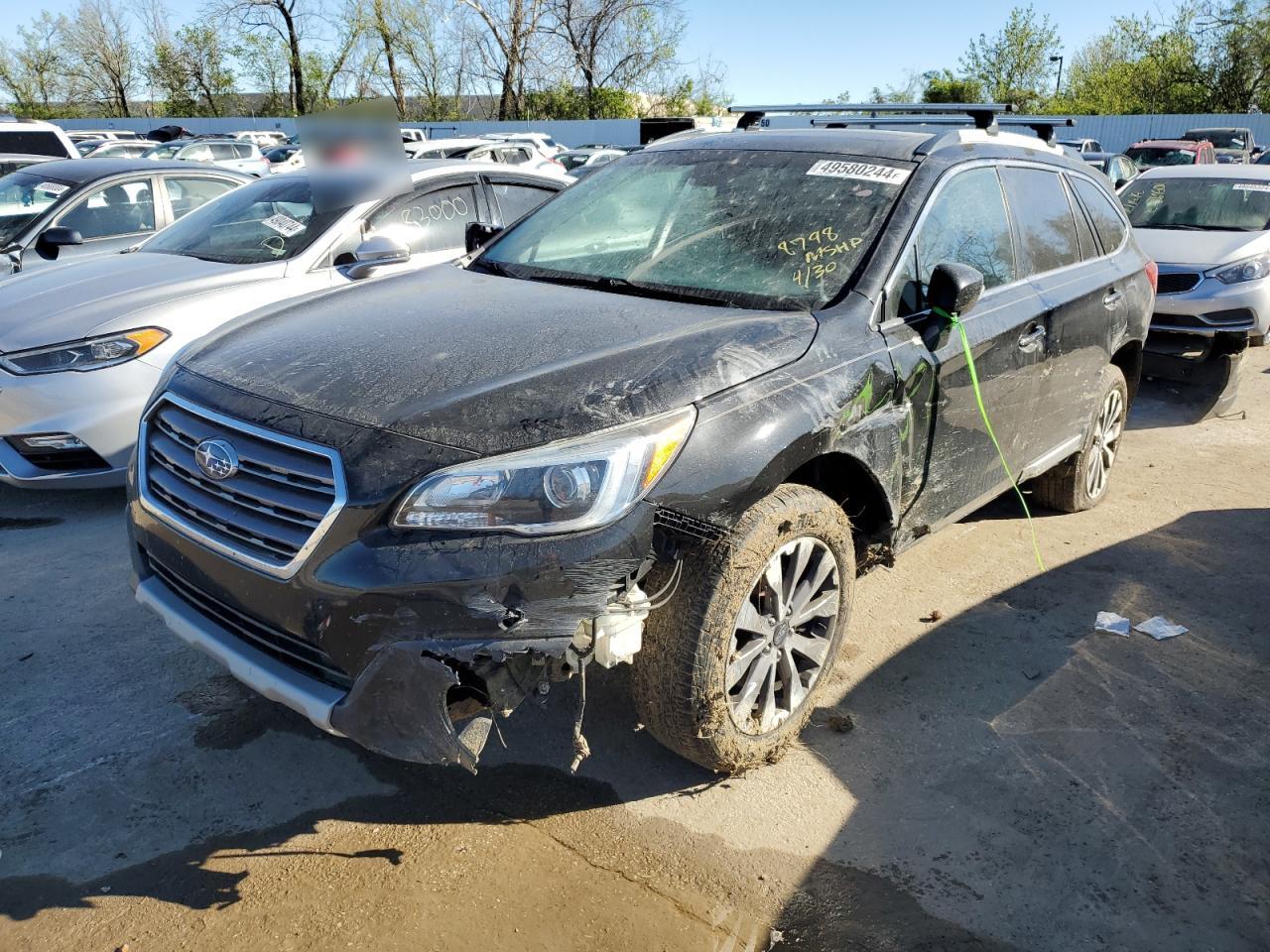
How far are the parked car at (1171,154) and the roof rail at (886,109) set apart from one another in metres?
20.3

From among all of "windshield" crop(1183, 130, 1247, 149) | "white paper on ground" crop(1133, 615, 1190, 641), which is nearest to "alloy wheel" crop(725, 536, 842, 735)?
"white paper on ground" crop(1133, 615, 1190, 641)

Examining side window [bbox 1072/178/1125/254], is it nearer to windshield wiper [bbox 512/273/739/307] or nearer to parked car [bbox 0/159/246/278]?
windshield wiper [bbox 512/273/739/307]

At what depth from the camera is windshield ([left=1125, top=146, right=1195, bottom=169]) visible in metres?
21.9

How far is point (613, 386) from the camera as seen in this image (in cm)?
261

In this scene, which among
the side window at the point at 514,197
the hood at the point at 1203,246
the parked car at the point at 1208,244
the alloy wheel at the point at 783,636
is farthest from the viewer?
the hood at the point at 1203,246

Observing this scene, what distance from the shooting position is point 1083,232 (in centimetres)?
463

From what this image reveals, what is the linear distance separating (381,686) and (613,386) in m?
0.94

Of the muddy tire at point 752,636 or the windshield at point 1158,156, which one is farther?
the windshield at point 1158,156

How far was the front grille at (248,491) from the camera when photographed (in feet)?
8.17

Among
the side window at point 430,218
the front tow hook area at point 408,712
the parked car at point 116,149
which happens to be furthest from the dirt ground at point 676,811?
the parked car at point 116,149

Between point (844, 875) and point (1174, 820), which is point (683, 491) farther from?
point (1174, 820)

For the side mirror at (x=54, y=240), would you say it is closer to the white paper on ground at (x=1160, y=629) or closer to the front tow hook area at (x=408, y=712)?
the front tow hook area at (x=408, y=712)

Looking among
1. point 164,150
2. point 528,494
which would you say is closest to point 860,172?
point 528,494

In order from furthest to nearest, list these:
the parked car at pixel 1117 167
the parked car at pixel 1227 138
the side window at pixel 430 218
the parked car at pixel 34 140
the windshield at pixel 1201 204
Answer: the parked car at pixel 1227 138 → the parked car at pixel 1117 167 → the parked car at pixel 34 140 → the windshield at pixel 1201 204 → the side window at pixel 430 218
